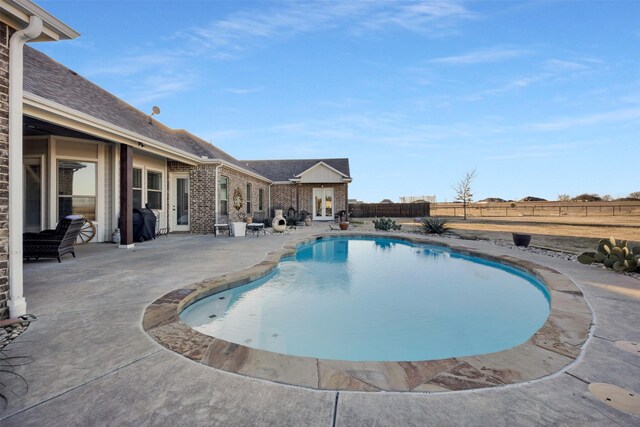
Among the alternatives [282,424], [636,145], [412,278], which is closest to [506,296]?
[412,278]

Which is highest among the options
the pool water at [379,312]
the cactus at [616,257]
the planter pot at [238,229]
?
the planter pot at [238,229]

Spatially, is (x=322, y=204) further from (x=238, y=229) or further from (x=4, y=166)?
(x=4, y=166)

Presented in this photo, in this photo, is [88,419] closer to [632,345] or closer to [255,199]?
[632,345]

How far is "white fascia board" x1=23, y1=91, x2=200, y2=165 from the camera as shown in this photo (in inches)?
193

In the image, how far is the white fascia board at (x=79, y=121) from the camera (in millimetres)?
4906

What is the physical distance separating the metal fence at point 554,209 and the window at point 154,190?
3072 cm

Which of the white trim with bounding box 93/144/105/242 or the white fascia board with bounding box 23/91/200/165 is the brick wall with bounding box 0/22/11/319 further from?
the white trim with bounding box 93/144/105/242

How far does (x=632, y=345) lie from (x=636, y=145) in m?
33.1

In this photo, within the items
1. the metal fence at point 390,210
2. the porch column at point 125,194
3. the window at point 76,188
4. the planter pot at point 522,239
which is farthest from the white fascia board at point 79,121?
the metal fence at point 390,210

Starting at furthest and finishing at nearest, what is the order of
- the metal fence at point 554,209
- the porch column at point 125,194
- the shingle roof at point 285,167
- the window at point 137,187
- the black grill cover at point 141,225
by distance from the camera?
the metal fence at point 554,209 < the shingle roof at point 285,167 < the window at point 137,187 < the black grill cover at point 141,225 < the porch column at point 125,194

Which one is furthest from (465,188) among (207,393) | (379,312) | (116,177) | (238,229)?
(207,393)

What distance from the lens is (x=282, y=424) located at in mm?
1504

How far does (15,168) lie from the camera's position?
9.80 feet

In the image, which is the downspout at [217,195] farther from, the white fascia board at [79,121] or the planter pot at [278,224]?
the white fascia board at [79,121]
